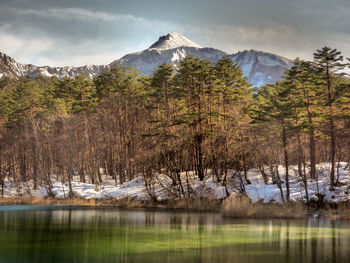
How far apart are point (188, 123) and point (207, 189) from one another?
23.5ft

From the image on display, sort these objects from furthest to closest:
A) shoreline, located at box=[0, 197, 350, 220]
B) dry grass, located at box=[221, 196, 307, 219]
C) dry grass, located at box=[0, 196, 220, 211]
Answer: dry grass, located at box=[0, 196, 220, 211]
shoreline, located at box=[0, 197, 350, 220]
dry grass, located at box=[221, 196, 307, 219]

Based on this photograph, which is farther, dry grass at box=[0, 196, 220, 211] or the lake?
dry grass at box=[0, 196, 220, 211]

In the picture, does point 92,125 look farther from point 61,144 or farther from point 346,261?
point 346,261

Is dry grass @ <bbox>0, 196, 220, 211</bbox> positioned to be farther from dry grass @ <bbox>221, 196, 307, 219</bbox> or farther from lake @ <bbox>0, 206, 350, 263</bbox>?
lake @ <bbox>0, 206, 350, 263</bbox>

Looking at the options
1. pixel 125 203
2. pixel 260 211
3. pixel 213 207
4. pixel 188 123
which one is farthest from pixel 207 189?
pixel 260 211

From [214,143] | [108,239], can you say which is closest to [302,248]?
[108,239]

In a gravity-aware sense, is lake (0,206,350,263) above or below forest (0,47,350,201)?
below

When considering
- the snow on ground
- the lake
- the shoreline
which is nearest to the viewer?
the lake

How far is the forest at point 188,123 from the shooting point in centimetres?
3616

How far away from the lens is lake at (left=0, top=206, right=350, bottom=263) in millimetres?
14352

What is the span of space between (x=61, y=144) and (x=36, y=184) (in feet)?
26.2

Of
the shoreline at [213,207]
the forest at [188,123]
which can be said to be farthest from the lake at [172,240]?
the forest at [188,123]

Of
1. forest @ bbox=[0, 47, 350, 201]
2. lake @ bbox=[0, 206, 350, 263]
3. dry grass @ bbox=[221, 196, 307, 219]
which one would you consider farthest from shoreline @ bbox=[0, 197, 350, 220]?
lake @ bbox=[0, 206, 350, 263]

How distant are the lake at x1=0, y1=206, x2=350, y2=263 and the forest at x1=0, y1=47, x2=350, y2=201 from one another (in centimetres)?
1055
